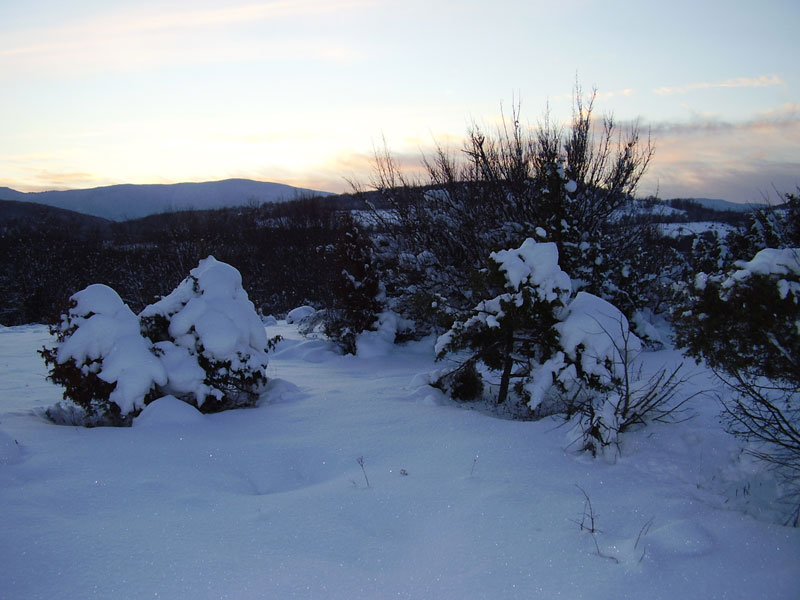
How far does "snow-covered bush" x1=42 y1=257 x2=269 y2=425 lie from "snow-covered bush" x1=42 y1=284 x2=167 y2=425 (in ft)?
0.03

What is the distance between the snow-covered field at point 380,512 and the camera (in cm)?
263

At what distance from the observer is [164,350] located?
5.92 m

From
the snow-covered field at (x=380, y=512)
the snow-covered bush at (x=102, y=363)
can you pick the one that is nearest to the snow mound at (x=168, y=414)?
the snow-covered field at (x=380, y=512)

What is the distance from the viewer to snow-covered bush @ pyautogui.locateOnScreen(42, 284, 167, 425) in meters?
5.31

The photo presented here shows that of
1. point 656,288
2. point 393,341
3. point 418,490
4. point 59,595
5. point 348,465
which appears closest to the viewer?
point 59,595

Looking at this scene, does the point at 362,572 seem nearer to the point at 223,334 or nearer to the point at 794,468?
the point at 794,468

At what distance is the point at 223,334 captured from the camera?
607 centimetres

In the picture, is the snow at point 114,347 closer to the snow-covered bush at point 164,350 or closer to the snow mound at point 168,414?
the snow-covered bush at point 164,350

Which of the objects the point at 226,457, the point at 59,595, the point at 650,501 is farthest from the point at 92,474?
the point at 650,501

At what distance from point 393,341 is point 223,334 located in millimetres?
5597

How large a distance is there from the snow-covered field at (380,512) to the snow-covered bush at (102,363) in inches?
14.7

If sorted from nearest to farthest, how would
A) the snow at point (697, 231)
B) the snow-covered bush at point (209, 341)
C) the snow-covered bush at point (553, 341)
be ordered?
the snow-covered bush at point (553, 341), the snow-covered bush at point (209, 341), the snow at point (697, 231)

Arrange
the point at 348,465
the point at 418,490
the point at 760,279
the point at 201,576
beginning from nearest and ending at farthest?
the point at 201,576 < the point at 760,279 < the point at 418,490 < the point at 348,465

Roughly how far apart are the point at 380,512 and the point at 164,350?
12.8ft
